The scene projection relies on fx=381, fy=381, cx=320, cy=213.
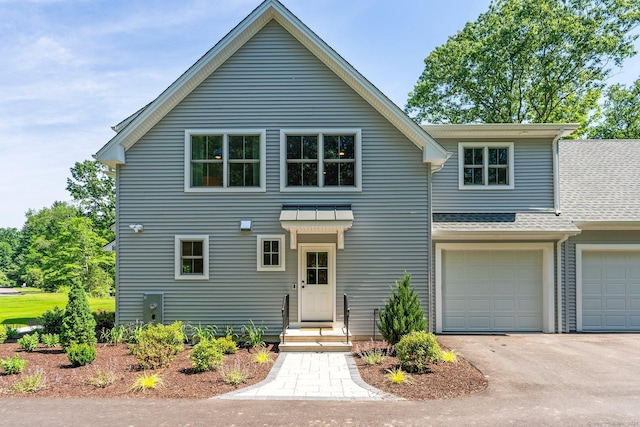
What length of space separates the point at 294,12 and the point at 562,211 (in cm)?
956

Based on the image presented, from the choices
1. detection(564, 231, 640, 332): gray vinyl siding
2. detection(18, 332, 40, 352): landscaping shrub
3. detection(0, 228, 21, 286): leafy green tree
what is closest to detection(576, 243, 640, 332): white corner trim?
detection(564, 231, 640, 332): gray vinyl siding

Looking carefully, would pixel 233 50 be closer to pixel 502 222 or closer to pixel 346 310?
pixel 346 310

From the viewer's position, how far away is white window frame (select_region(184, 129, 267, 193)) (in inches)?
399

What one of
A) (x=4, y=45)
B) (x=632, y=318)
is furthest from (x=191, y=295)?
(x=632, y=318)

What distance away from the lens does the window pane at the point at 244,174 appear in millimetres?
10250

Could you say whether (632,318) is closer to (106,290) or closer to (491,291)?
(491,291)

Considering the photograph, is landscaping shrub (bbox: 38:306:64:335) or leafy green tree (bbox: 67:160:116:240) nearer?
landscaping shrub (bbox: 38:306:64:335)

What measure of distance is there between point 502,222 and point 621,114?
1988 centimetres

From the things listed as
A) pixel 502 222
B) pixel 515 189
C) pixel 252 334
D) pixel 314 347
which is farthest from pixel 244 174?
pixel 515 189

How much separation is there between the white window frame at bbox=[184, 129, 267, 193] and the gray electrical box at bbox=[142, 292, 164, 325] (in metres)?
2.88

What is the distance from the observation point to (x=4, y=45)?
12250 millimetres

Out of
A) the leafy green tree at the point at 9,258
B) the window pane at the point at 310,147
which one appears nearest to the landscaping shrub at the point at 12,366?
the window pane at the point at 310,147

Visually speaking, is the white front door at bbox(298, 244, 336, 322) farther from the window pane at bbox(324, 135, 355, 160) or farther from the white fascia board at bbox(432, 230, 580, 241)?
the white fascia board at bbox(432, 230, 580, 241)

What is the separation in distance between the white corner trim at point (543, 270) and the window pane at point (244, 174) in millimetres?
5510
